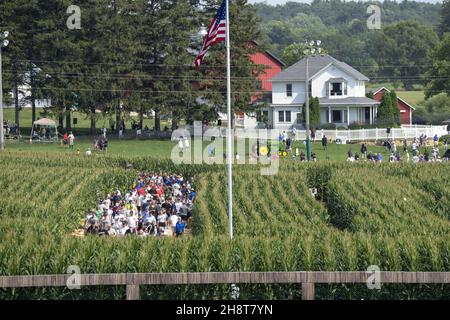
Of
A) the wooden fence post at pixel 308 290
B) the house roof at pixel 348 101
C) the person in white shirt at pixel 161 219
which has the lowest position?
the wooden fence post at pixel 308 290

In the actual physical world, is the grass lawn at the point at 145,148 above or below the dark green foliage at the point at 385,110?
below

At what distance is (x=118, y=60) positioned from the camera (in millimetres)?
73000

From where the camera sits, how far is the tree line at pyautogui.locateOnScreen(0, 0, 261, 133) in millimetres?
70925

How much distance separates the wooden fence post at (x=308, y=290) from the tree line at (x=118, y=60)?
54.3 metres

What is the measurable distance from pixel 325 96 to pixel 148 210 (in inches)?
1902

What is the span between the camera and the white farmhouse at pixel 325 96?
79750 millimetres

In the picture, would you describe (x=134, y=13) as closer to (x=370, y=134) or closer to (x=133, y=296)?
(x=370, y=134)

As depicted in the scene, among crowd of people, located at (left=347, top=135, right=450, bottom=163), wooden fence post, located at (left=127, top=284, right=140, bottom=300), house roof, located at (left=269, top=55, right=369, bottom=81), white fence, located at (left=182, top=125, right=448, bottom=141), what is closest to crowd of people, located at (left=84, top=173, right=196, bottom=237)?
wooden fence post, located at (left=127, top=284, right=140, bottom=300)

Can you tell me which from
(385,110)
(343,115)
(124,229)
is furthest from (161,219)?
(343,115)

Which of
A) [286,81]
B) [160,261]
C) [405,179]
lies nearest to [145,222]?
[160,261]

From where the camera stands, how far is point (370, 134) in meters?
70.2

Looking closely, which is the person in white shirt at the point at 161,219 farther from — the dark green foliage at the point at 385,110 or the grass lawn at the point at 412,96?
the grass lawn at the point at 412,96

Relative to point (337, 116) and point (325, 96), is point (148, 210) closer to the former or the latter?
point (337, 116)

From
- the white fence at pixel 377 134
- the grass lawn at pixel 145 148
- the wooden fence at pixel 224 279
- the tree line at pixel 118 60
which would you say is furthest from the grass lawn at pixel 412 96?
the wooden fence at pixel 224 279
